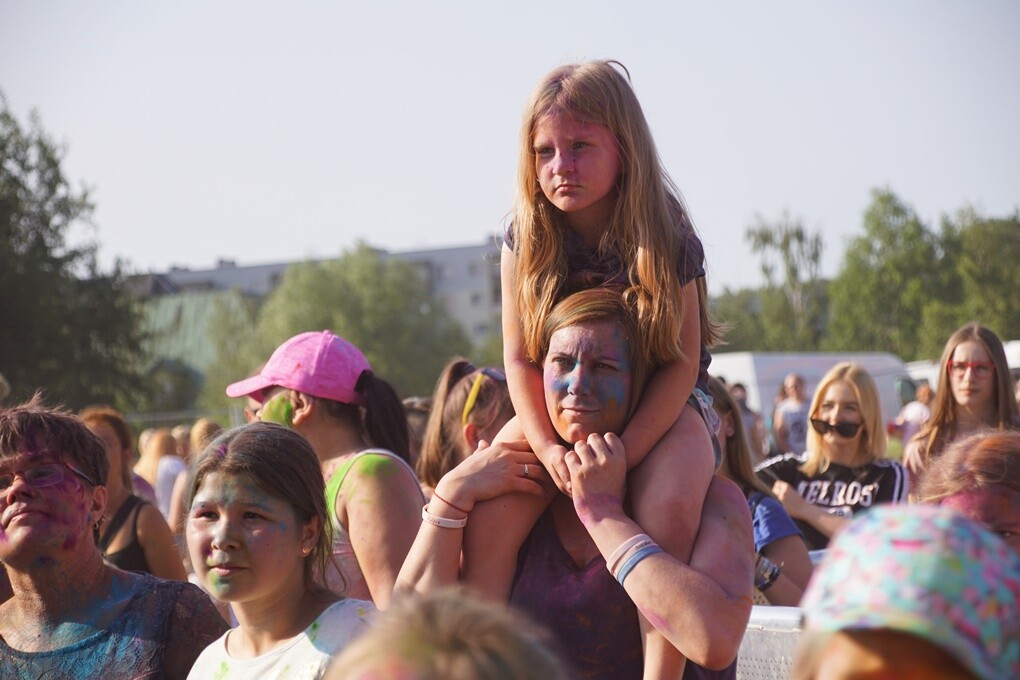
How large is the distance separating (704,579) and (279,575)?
3.39ft

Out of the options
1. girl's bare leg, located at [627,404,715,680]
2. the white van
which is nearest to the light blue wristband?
girl's bare leg, located at [627,404,715,680]

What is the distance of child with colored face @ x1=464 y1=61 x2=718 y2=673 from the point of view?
2885 millimetres

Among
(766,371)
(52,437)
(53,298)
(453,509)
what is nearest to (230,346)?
(53,298)

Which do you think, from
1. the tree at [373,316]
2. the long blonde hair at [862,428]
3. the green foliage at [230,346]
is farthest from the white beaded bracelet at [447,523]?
the green foliage at [230,346]

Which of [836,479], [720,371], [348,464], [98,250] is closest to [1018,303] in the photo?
[720,371]

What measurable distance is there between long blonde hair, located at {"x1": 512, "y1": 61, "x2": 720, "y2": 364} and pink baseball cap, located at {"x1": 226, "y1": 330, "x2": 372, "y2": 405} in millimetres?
1275

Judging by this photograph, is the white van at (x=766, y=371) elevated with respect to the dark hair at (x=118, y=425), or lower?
lower

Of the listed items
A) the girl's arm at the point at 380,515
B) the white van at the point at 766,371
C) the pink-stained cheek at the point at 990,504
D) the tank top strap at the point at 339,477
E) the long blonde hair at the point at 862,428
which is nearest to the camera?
the pink-stained cheek at the point at 990,504

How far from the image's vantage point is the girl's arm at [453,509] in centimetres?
288

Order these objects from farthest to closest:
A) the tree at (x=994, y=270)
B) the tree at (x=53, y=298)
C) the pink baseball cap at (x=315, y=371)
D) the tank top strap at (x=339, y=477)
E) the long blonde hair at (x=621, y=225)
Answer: the tree at (x=53, y=298)
the tree at (x=994, y=270)
the pink baseball cap at (x=315, y=371)
the tank top strap at (x=339, y=477)
the long blonde hair at (x=621, y=225)

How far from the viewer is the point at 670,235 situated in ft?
10.1

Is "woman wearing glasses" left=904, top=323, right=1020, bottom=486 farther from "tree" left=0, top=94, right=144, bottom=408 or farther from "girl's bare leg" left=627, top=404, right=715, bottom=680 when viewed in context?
→ "tree" left=0, top=94, right=144, bottom=408

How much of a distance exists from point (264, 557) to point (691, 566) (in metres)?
1.03

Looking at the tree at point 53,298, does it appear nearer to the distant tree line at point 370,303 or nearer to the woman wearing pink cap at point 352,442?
the distant tree line at point 370,303
